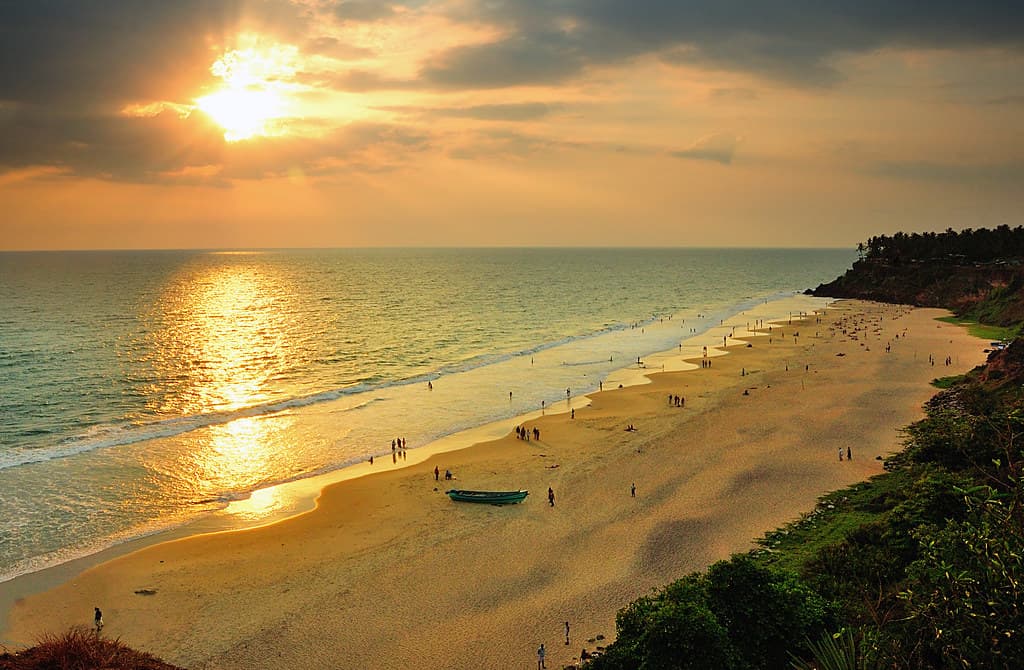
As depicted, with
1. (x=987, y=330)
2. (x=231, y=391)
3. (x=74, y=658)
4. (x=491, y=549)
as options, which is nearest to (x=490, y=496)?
(x=491, y=549)

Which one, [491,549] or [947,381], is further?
[947,381]

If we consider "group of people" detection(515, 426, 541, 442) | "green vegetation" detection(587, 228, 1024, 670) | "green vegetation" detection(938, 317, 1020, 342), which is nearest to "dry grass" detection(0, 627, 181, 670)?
"green vegetation" detection(587, 228, 1024, 670)

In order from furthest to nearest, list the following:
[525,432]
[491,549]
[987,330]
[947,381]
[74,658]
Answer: [987,330] < [947,381] < [525,432] < [491,549] < [74,658]

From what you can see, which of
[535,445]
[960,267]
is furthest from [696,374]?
[960,267]

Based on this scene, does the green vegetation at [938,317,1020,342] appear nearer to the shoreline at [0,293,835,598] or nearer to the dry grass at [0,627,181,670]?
the shoreline at [0,293,835,598]

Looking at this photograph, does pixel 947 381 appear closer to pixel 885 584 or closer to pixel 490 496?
pixel 885 584

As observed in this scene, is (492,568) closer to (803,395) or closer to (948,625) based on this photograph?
(948,625)
